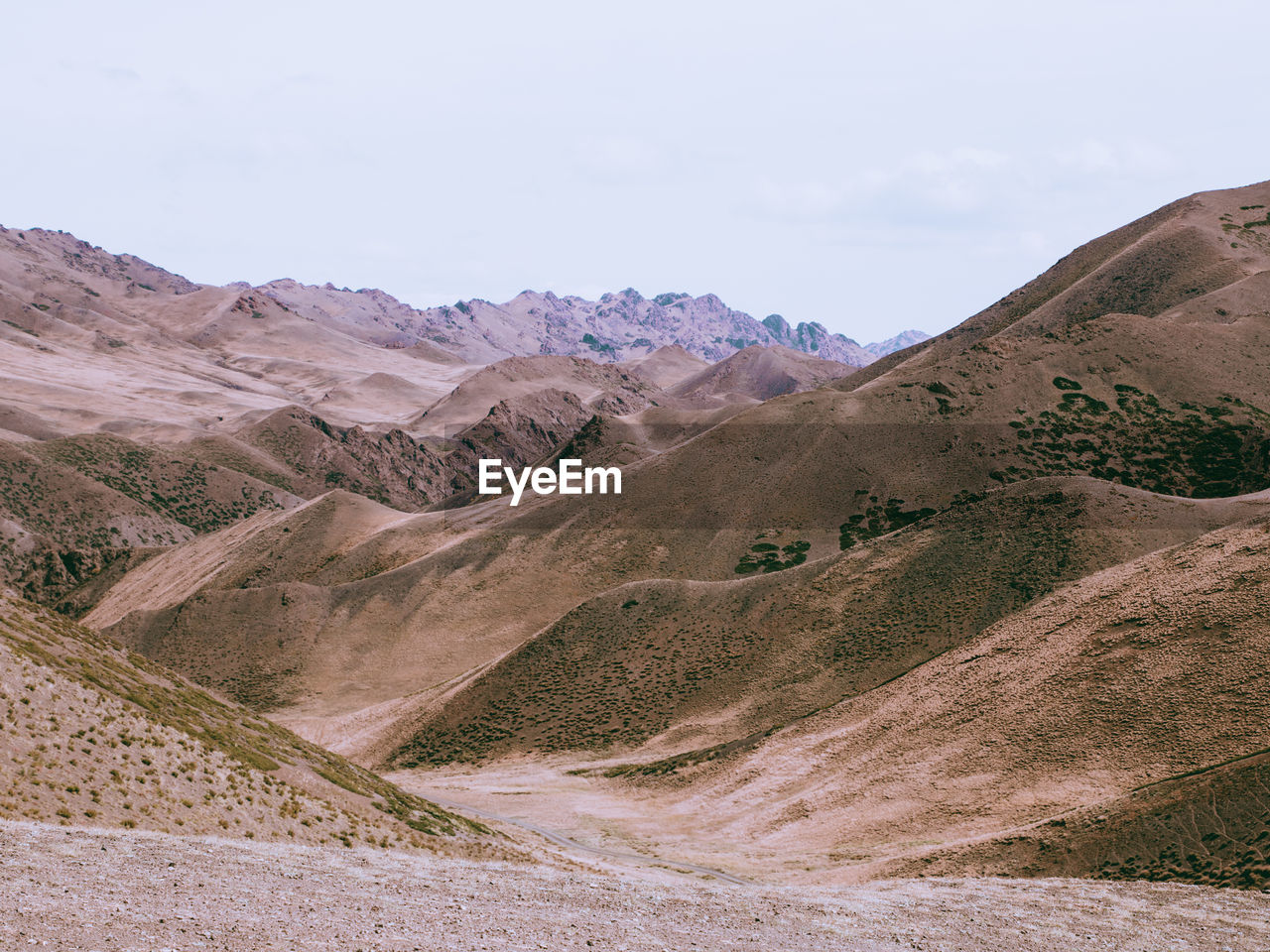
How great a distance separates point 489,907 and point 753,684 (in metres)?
50.4

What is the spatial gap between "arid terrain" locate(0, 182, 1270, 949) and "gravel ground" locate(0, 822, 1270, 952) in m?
0.19

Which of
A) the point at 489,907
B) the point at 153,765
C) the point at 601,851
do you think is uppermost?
the point at 153,765

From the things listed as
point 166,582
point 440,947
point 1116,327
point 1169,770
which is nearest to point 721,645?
point 1169,770

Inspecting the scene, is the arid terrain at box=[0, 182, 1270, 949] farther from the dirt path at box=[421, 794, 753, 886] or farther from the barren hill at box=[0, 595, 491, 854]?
the dirt path at box=[421, 794, 753, 886]

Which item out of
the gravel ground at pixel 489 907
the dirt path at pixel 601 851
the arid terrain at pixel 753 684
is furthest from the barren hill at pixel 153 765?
the dirt path at pixel 601 851

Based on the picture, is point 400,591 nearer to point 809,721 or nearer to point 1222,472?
point 809,721

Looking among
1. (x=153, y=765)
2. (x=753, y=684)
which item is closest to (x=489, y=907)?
(x=153, y=765)

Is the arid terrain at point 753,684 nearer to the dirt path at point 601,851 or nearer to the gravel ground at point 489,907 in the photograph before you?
the gravel ground at point 489,907

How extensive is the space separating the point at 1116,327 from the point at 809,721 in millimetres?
91278

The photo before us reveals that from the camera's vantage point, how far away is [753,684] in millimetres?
76375

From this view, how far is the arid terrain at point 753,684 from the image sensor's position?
1209 inches

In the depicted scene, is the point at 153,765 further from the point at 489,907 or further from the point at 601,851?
the point at 601,851

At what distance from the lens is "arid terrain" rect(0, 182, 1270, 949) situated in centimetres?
3070

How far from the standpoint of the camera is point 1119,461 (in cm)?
11638
